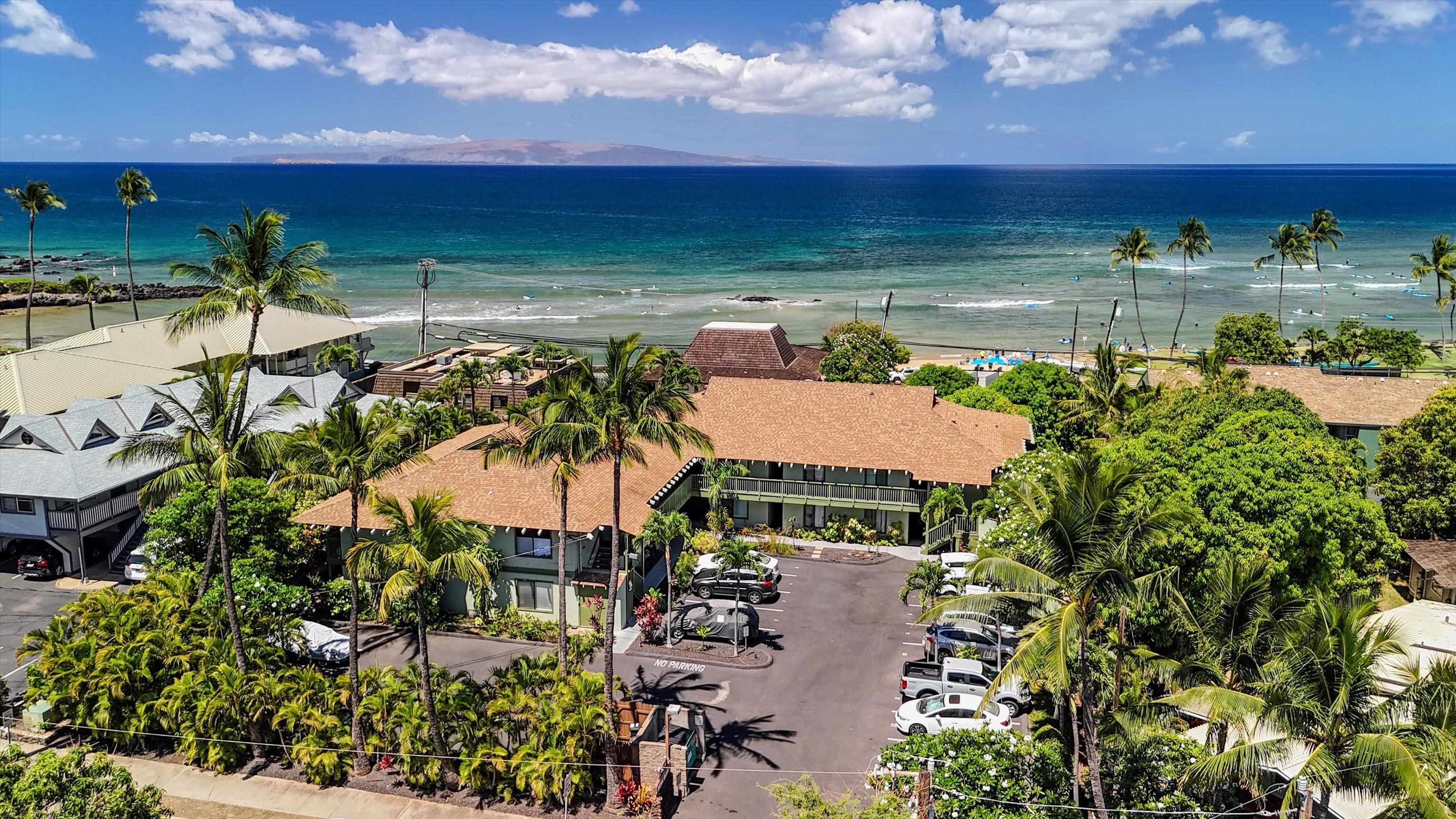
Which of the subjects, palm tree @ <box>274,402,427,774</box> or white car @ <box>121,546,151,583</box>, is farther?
white car @ <box>121,546,151,583</box>

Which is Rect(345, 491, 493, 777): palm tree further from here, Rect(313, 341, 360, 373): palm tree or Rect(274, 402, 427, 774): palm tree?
Rect(313, 341, 360, 373): palm tree

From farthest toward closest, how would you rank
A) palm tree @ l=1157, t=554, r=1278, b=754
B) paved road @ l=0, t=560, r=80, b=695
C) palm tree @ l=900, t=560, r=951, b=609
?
palm tree @ l=900, t=560, r=951, b=609 → paved road @ l=0, t=560, r=80, b=695 → palm tree @ l=1157, t=554, r=1278, b=754

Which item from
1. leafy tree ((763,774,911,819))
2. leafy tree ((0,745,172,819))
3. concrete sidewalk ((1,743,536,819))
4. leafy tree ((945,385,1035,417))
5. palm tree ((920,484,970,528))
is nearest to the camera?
leafy tree ((0,745,172,819))

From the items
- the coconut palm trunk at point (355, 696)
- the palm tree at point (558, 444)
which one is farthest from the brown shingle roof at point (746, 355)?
the coconut palm trunk at point (355, 696)

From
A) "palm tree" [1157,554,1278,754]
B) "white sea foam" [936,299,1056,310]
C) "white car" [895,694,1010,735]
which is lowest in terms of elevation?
"white car" [895,694,1010,735]

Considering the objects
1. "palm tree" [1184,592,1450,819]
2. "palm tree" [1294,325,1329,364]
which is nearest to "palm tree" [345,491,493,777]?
"palm tree" [1184,592,1450,819]

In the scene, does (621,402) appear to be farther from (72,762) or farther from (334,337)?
(334,337)

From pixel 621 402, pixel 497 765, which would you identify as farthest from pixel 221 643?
pixel 621 402
